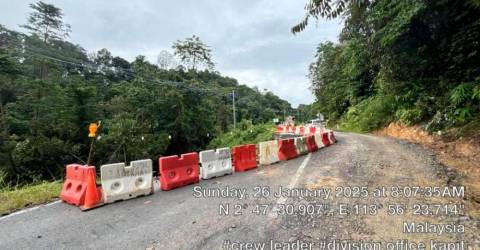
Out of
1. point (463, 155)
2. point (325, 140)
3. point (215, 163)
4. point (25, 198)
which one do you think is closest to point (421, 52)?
point (325, 140)

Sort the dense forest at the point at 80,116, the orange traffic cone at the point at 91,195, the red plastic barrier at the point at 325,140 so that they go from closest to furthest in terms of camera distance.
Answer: the orange traffic cone at the point at 91,195 → the red plastic barrier at the point at 325,140 → the dense forest at the point at 80,116

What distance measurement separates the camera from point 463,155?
7.58m

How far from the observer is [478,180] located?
217 inches

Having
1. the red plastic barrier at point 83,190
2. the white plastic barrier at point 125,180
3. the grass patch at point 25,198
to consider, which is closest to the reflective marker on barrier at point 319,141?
the white plastic barrier at point 125,180

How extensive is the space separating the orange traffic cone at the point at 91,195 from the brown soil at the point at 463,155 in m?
5.57

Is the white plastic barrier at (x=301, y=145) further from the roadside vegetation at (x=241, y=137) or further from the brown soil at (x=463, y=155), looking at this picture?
the roadside vegetation at (x=241, y=137)

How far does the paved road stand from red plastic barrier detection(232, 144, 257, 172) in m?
1.56

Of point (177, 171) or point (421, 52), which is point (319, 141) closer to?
point (421, 52)

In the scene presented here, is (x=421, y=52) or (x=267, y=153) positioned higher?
(x=421, y=52)

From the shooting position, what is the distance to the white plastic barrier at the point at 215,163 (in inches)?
258

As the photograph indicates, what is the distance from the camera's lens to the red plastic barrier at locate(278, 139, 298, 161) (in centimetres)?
879

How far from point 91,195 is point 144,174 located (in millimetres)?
970

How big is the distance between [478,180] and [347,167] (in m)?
2.48

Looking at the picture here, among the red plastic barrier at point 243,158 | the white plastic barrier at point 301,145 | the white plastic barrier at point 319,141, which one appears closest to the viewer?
the red plastic barrier at point 243,158
